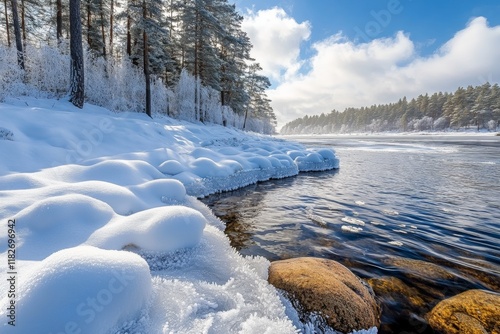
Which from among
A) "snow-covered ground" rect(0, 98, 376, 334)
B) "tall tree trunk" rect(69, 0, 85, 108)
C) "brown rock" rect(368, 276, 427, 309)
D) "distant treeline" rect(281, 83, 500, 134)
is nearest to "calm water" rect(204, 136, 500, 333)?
"brown rock" rect(368, 276, 427, 309)

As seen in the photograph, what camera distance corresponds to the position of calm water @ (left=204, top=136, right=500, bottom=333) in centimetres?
304

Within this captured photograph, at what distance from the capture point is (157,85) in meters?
18.1

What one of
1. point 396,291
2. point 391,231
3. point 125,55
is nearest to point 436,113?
point 125,55

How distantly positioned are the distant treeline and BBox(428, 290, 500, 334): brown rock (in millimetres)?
69399

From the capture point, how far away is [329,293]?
7.81 ft

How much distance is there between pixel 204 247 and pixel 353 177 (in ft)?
27.8

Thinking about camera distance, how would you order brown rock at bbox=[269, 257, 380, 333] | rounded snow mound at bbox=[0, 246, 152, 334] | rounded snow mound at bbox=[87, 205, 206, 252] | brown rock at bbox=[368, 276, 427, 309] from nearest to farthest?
1. rounded snow mound at bbox=[0, 246, 152, 334]
2. brown rock at bbox=[269, 257, 380, 333]
3. rounded snow mound at bbox=[87, 205, 206, 252]
4. brown rock at bbox=[368, 276, 427, 309]

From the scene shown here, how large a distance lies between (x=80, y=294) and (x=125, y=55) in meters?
17.7

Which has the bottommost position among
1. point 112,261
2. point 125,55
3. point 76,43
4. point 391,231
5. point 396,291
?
point 396,291

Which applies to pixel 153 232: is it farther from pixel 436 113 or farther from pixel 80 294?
pixel 436 113

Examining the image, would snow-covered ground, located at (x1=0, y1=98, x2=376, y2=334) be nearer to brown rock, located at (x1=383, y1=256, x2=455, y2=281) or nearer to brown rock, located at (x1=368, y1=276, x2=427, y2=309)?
brown rock, located at (x1=368, y1=276, x2=427, y2=309)

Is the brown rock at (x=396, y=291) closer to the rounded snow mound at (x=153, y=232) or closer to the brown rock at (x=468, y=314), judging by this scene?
the brown rock at (x=468, y=314)

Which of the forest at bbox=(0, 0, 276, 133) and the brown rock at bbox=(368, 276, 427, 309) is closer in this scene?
the brown rock at bbox=(368, 276, 427, 309)

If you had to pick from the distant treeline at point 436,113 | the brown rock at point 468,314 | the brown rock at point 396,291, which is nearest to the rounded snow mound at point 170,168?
the brown rock at point 396,291
